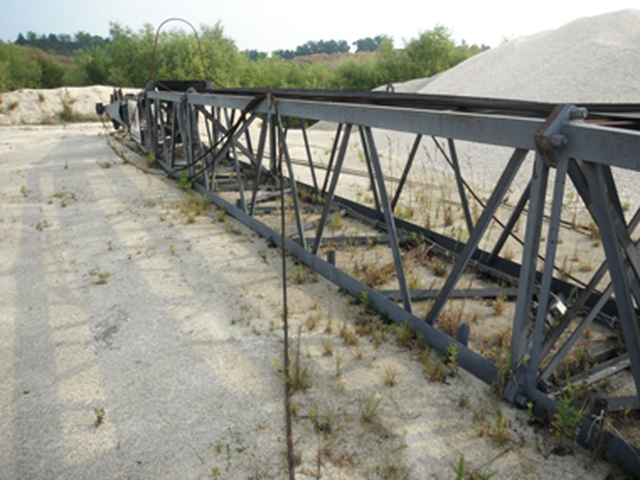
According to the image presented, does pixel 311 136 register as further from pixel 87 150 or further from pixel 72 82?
pixel 72 82

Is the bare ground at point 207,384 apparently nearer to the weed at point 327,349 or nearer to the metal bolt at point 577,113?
the weed at point 327,349

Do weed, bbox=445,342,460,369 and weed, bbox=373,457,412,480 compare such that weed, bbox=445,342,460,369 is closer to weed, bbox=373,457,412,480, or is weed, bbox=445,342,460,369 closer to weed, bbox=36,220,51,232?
weed, bbox=373,457,412,480

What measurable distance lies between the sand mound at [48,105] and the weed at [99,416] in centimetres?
2092

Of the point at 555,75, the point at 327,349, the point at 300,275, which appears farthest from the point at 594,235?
the point at 555,75

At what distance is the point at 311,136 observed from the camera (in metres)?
16.6

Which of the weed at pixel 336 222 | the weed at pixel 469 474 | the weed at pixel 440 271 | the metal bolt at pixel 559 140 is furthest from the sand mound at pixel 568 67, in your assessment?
the weed at pixel 469 474

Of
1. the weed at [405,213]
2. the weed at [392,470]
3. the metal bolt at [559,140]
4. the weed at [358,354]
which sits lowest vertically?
the weed at [392,470]

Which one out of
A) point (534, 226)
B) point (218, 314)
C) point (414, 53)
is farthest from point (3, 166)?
point (414, 53)

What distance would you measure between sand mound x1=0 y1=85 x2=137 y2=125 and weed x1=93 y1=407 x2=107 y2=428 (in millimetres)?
20917

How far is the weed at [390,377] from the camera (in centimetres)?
323

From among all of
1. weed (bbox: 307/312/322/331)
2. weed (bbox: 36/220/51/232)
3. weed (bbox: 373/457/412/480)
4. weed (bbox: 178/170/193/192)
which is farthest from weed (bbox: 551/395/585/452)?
weed (bbox: 178/170/193/192)

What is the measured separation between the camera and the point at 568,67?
12586mm

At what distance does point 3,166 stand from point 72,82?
2757cm

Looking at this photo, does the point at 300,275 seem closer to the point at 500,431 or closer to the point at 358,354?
the point at 358,354
